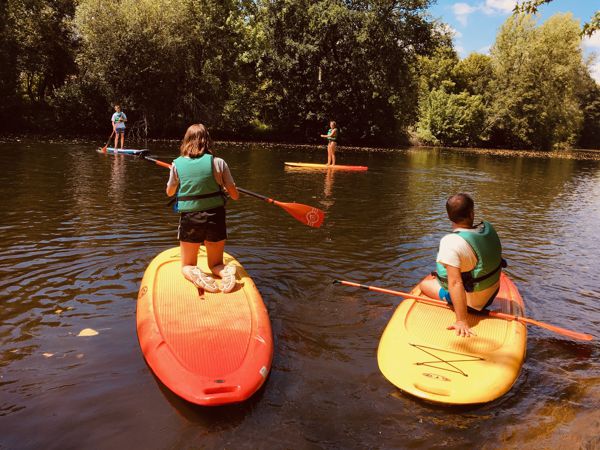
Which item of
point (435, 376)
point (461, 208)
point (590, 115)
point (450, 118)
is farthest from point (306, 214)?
point (590, 115)

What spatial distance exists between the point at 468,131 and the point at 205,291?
4532 cm

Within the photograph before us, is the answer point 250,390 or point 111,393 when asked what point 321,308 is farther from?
point 111,393

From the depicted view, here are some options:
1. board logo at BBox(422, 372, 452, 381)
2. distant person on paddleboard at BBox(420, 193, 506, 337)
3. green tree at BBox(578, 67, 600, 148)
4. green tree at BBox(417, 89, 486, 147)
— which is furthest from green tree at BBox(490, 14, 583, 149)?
board logo at BBox(422, 372, 452, 381)

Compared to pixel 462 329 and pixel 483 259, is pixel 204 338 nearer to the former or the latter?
pixel 462 329

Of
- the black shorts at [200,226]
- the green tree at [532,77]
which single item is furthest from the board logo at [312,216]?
the green tree at [532,77]

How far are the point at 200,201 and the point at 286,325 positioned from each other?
5.20ft

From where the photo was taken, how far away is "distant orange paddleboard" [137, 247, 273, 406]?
344cm

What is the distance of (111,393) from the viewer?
368 centimetres

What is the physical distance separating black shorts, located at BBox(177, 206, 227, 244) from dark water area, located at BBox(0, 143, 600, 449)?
1057 mm

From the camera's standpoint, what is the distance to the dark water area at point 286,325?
335 centimetres

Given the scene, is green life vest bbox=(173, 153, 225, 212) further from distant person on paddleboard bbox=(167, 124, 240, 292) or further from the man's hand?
the man's hand

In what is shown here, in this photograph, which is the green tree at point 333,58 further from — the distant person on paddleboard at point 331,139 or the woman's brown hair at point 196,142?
A: the woman's brown hair at point 196,142

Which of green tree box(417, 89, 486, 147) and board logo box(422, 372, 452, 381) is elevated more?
green tree box(417, 89, 486, 147)

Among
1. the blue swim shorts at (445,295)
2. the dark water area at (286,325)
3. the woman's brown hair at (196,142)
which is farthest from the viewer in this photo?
the woman's brown hair at (196,142)
